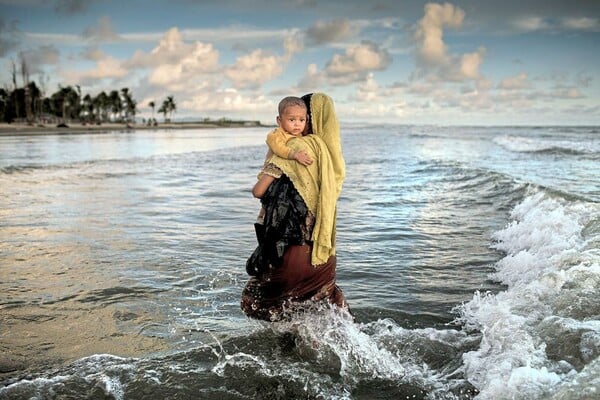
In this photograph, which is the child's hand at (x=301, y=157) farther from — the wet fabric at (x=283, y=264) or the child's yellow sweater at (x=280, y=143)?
the wet fabric at (x=283, y=264)

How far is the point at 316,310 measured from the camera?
4453 mm

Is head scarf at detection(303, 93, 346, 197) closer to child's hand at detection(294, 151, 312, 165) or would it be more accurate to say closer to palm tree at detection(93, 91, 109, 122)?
child's hand at detection(294, 151, 312, 165)

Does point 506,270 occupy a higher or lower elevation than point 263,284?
lower

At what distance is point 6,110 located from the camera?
98.7 m

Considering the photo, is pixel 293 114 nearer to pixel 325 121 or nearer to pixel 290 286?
pixel 325 121

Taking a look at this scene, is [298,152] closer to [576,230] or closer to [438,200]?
[576,230]

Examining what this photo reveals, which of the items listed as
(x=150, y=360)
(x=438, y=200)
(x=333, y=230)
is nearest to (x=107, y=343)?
(x=150, y=360)

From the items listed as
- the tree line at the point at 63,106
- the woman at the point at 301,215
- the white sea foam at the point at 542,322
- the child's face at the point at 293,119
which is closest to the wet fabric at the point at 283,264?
the woman at the point at 301,215

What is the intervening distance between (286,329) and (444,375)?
130cm

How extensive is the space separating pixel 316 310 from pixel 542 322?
187cm

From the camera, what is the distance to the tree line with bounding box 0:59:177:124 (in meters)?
97.9

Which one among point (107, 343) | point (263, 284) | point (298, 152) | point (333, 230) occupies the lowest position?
point (107, 343)

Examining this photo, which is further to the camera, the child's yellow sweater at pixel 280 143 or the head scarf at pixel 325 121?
the head scarf at pixel 325 121

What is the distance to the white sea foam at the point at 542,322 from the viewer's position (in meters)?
3.63
